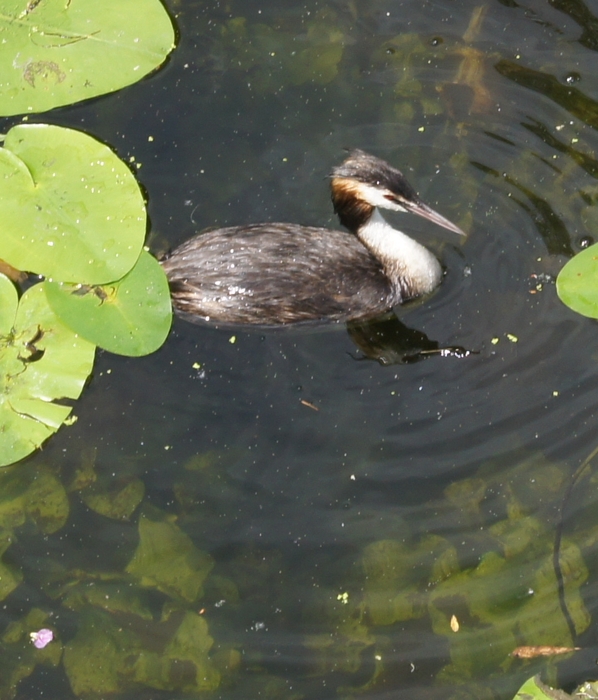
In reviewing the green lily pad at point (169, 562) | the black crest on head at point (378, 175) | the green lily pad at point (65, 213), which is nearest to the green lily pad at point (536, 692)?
the green lily pad at point (169, 562)

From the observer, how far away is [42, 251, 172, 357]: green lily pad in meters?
4.09

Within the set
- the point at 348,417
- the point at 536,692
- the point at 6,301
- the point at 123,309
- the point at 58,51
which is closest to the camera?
the point at 536,692

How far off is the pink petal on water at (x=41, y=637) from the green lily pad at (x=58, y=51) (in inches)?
98.9

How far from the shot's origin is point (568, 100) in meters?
4.99

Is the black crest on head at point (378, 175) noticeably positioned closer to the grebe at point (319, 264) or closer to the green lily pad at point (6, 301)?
the grebe at point (319, 264)

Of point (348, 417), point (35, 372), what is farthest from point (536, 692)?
point (35, 372)

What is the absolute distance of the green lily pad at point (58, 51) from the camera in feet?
14.3

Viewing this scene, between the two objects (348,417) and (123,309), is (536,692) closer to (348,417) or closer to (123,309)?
(348,417)

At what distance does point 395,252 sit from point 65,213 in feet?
5.46

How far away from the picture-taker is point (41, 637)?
421 centimetres

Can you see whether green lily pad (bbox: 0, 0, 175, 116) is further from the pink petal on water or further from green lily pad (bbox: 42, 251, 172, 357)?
the pink petal on water

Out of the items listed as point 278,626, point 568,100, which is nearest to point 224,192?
point 568,100

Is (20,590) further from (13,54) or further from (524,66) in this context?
(524,66)

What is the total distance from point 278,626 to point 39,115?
3.05 meters
